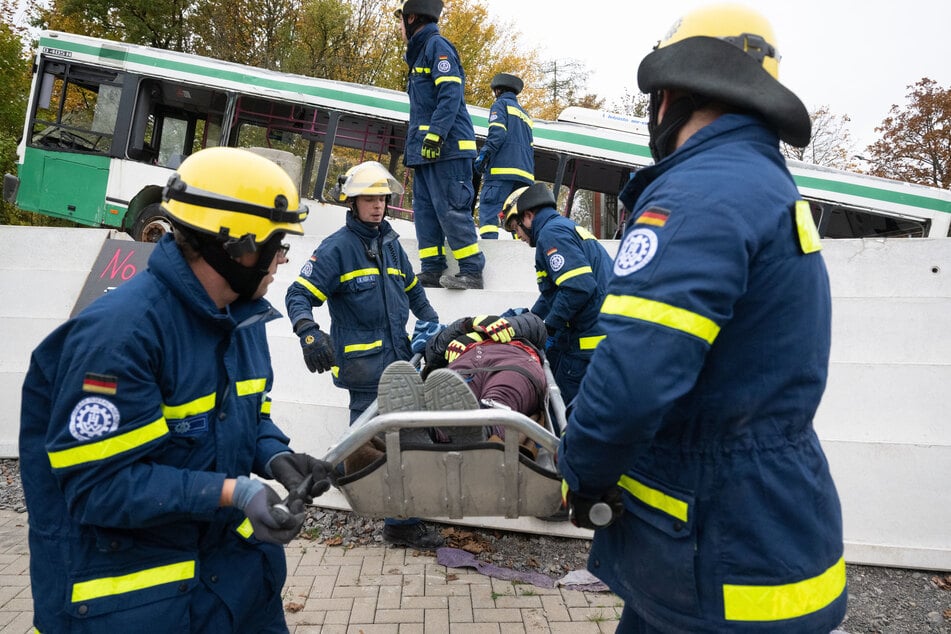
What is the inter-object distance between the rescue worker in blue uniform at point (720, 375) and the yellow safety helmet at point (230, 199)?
35.0 inches

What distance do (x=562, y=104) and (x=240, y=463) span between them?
2591 cm

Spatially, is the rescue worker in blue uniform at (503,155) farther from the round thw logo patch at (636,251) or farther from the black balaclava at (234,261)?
the round thw logo patch at (636,251)

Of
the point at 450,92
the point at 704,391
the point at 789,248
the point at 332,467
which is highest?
the point at 450,92

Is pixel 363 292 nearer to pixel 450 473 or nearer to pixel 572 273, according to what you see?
pixel 572 273

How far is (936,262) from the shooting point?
4.44 m

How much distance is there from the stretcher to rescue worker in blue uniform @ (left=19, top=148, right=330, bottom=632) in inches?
13.8

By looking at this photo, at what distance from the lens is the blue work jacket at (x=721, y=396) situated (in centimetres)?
124

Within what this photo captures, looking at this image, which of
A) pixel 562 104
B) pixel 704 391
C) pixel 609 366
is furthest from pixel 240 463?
pixel 562 104

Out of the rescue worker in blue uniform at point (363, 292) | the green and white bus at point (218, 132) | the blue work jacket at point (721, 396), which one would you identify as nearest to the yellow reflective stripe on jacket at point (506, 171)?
the green and white bus at point (218, 132)

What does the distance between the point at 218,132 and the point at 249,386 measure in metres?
9.30

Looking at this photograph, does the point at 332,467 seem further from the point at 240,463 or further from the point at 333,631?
the point at 333,631

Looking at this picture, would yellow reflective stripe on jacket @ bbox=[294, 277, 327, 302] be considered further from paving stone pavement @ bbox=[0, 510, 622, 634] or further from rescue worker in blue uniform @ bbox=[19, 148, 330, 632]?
rescue worker in blue uniform @ bbox=[19, 148, 330, 632]

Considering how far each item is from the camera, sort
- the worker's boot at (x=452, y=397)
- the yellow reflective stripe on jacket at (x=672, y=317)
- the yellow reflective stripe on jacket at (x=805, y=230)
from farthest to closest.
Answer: the worker's boot at (x=452, y=397), the yellow reflective stripe on jacket at (x=805, y=230), the yellow reflective stripe on jacket at (x=672, y=317)

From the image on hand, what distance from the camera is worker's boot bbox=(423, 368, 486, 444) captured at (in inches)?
96.7
